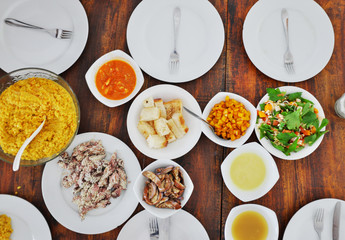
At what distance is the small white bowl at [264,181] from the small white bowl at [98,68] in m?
0.85

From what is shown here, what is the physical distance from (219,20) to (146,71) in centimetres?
70

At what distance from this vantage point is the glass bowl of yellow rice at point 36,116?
6.23ft

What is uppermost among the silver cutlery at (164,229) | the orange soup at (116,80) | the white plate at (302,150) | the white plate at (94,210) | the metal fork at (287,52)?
the metal fork at (287,52)

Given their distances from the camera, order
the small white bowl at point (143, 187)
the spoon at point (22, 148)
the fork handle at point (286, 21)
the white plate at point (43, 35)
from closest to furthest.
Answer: the spoon at point (22, 148) < the small white bowl at point (143, 187) < the white plate at point (43, 35) < the fork handle at point (286, 21)

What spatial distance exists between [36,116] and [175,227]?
1.27 meters

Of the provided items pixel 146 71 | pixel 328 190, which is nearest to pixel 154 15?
pixel 146 71

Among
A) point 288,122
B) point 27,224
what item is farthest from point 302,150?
point 27,224

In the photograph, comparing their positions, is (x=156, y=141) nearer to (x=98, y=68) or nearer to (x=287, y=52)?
(x=98, y=68)

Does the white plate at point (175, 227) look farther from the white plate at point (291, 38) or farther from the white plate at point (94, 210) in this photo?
the white plate at point (291, 38)

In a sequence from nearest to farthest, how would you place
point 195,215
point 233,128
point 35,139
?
point 35,139 < point 233,128 < point 195,215

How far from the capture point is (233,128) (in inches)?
82.6

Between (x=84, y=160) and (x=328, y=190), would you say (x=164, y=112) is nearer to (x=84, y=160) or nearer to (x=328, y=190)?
(x=84, y=160)

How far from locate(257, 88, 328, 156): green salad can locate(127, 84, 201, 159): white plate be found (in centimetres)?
49

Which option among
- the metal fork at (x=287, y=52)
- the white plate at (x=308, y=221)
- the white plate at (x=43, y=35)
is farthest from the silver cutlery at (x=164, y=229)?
the metal fork at (x=287, y=52)
